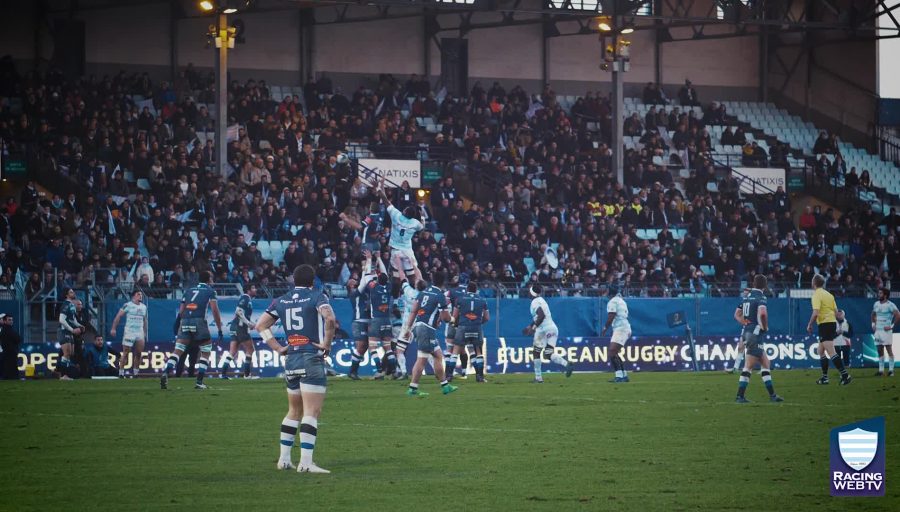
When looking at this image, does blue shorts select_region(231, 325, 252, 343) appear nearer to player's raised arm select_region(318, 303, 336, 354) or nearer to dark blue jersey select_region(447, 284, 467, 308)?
dark blue jersey select_region(447, 284, 467, 308)

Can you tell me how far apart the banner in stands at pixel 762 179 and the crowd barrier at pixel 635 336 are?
1093 cm

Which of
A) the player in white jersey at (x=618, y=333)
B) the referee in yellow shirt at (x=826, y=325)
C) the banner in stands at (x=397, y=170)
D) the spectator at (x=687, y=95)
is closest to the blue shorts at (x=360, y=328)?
the player in white jersey at (x=618, y=333)

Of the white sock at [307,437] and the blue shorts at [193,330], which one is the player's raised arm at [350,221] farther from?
the white sock at [307,437]

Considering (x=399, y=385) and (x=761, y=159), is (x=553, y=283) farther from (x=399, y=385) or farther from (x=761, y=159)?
(x=761, y=159)

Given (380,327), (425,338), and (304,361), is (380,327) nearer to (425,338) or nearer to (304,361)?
(425,338)

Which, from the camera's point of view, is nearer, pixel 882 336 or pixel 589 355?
pixel 882 336

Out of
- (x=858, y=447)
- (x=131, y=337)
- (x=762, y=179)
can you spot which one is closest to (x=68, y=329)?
(x=131, y=337)

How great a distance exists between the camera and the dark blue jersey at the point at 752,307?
25.5 meters

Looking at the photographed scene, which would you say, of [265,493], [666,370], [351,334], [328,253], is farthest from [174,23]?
[265,493]

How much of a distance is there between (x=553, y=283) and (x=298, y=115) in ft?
35.4

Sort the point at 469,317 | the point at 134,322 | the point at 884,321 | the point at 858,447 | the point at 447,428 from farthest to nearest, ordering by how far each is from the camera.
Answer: the point at 884,321 → the point at 134,322 → the point at 469,317 → the point at 447,428 → the point at 858,447

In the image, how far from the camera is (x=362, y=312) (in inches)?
1369

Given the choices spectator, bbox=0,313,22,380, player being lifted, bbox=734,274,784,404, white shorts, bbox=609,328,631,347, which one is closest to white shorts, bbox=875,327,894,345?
white shorts, bbox=609,328,631,347

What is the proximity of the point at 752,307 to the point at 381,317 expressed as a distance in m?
11.1
